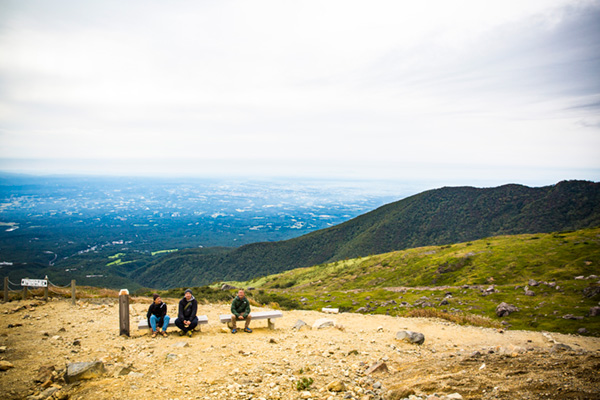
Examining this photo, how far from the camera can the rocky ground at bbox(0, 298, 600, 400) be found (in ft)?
20.5

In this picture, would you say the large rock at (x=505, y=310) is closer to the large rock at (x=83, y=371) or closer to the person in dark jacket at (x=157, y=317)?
the person in dark jacket at (x=157, y=317)

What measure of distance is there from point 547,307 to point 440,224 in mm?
90296

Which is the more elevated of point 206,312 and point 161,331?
point 161,331

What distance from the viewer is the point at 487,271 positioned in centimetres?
3212

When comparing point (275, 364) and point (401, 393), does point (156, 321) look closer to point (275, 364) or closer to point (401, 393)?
point (275, 364)

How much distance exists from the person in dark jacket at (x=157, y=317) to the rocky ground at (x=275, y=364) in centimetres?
39

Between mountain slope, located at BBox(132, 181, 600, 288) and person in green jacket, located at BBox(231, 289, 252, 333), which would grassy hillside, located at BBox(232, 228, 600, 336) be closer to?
person in green jacket, located at BBox(231, 289, 252, 333)

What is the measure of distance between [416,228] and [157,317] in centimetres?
10605

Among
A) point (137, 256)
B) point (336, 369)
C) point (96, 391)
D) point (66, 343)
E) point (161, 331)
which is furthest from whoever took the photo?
point (137, 256)

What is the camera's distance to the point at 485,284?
29.0 meters

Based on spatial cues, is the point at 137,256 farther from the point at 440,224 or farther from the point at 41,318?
the point at 41,318

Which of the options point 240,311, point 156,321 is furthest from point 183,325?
point 240,311

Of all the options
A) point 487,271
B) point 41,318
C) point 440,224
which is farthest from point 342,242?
point 41,318

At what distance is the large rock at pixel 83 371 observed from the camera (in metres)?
6.79
